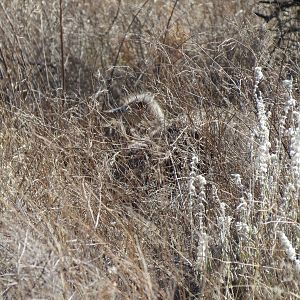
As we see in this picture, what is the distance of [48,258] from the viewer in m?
3.34

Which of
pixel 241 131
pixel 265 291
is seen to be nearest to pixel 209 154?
pixel 241 131

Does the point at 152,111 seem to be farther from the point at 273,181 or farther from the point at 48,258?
the point at 48,258

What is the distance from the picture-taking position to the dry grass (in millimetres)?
3371

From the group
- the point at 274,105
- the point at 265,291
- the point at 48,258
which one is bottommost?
the point at 265,291

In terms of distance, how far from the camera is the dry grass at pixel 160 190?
3371 millimetres

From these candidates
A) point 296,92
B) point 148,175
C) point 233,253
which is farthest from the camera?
point 296,92

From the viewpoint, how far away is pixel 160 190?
439cm

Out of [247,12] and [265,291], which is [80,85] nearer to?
[247,12]

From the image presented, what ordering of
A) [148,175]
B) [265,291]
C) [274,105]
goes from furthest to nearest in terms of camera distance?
[148,175]
[274,105]
[265,291]

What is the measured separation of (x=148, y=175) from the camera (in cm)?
474

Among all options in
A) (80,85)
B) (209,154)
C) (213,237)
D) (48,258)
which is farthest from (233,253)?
(80,85)

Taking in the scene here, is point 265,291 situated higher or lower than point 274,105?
lower

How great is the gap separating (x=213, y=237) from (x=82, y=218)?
2.28ft

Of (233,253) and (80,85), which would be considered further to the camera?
(80,85)
